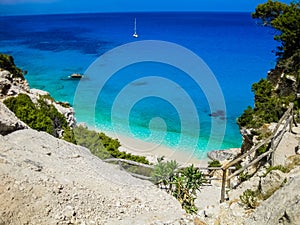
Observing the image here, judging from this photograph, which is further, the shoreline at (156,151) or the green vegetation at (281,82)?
the shoreline at (156,151)

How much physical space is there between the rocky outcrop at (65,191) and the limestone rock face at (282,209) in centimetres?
175

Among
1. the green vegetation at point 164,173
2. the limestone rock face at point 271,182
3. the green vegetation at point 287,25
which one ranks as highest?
the green vegetation at point 287,25

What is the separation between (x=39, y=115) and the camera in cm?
1514

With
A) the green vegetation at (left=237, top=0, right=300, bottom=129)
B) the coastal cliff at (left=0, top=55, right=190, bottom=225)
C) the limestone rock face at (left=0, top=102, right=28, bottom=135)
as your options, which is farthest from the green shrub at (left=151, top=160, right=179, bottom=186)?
the green vegetation at (left=237, top=0, right=300, bottom=129)

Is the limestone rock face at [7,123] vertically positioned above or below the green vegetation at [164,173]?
above

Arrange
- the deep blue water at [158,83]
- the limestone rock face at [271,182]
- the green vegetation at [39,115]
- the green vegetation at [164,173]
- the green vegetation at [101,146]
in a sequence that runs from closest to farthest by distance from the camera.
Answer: the limestone rock face at [271,182] < the green vegetation at [164,173] < the green vegetation at [39,115] < the green vegetation at [101,146] < the deep blue water at [158,83]

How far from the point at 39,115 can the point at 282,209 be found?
12.9 meters

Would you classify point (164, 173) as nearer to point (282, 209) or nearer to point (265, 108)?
point (282, 209)

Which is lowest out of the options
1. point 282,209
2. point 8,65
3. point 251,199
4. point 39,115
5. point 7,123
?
point 282,209

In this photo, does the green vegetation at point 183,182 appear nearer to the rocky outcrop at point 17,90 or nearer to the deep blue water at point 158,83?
the rocky outcrop at point 17,90

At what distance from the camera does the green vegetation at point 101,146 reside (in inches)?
613

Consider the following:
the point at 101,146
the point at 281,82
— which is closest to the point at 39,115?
the point at 101,146

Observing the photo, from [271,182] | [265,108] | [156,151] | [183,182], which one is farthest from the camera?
[156,151]

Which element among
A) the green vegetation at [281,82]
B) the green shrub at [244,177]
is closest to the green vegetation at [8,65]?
the green vegetation at [281,82]
